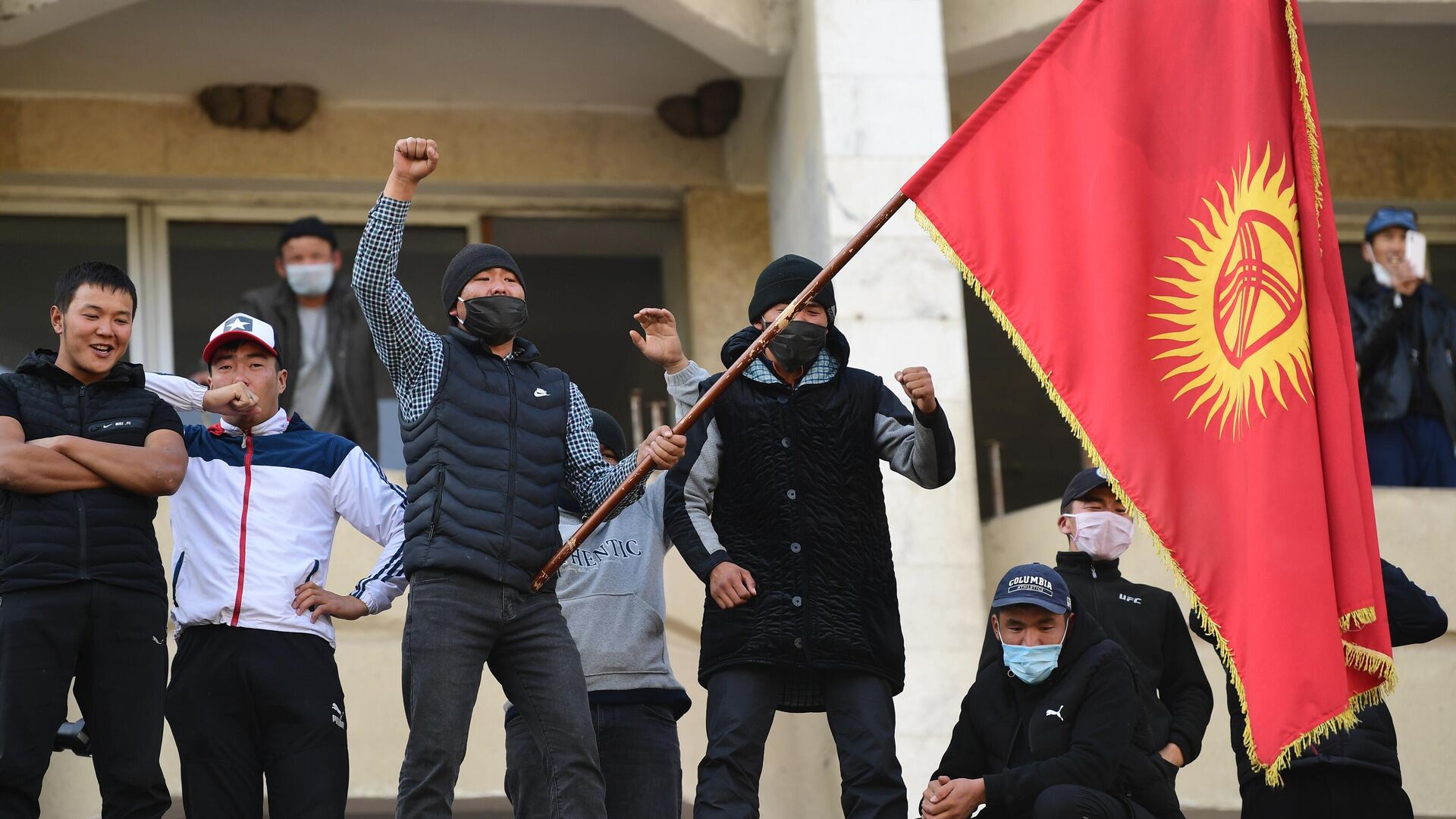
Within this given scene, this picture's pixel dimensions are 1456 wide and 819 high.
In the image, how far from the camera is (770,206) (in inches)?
392

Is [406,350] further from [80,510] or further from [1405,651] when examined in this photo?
[1405,651]

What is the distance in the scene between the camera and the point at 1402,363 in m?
9.04

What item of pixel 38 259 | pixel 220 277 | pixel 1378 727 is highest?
pixel 38 259

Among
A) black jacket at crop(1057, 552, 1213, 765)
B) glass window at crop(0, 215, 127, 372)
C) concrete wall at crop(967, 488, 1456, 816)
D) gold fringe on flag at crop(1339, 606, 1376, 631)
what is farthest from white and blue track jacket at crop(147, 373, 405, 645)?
glass window at crop(0, 215, 127, 372)

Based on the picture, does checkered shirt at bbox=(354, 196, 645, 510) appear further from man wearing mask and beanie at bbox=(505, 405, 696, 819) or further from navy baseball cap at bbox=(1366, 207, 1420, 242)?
navy baseball cap at bbox=(1366, 207, 1420, 242)

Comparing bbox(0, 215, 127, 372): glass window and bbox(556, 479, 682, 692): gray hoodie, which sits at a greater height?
bbox(0, 215, 127, 372): glass window

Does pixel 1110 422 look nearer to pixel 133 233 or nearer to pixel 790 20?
pixel 790 20

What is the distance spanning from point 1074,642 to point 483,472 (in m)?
1.79

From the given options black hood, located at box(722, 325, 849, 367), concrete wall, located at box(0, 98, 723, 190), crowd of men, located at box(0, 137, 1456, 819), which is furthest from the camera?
concrete wall, located at box(0, 98, 723, 190)

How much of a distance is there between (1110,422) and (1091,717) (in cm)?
82

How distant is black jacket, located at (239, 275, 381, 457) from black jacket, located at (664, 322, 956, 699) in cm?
323

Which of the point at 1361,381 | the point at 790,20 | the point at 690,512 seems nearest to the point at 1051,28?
the point at 790,20

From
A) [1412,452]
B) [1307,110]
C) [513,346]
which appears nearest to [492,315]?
[513,346]

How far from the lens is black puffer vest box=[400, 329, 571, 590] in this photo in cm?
518
